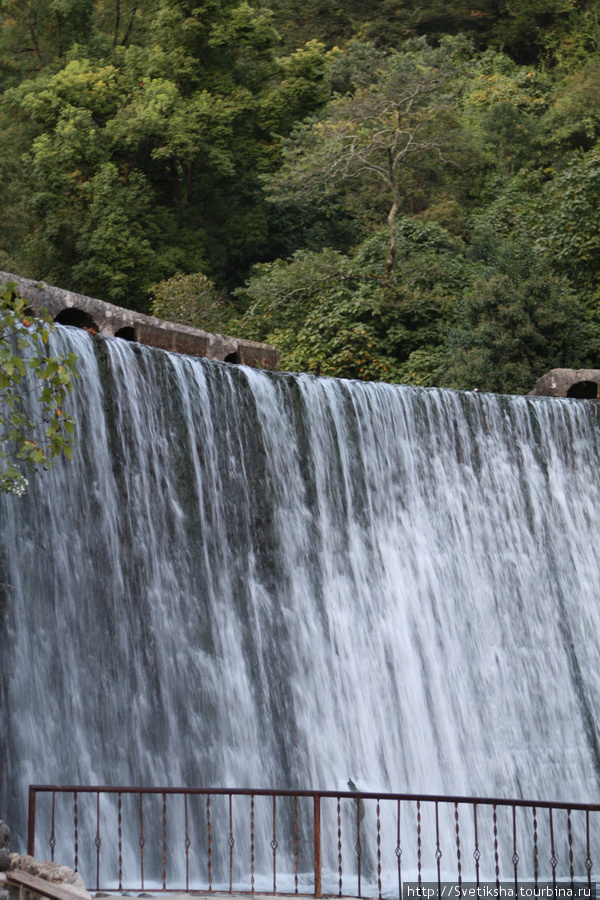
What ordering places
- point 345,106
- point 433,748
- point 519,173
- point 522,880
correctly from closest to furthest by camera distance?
point 522,880
point 433,748
point 345,106
point 519,173

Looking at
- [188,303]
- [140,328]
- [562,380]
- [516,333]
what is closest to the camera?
[140,328]

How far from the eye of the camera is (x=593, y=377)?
1762 centimetres

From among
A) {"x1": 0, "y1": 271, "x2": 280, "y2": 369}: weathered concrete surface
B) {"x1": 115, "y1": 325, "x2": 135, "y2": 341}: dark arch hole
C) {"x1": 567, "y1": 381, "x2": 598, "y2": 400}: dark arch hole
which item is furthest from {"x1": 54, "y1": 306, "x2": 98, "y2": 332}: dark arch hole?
{"x1": 567, "y1": 381, "x2": 598, "y2": 400}: dark arch hole

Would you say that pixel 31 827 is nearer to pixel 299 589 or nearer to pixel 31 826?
pixel 31 826

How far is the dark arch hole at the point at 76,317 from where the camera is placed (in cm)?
1357

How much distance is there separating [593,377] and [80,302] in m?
9.19

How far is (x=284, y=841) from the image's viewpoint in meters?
10.3

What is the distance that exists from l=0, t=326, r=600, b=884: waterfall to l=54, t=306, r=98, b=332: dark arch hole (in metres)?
2.56

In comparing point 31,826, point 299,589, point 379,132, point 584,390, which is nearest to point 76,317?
point 299,589

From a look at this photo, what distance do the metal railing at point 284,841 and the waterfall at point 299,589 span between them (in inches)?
11.4

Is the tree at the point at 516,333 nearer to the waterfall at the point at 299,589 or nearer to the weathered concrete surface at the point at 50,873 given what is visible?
the waterfall at the point at 299,589

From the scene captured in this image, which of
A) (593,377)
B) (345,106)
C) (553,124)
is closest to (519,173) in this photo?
(553,124)

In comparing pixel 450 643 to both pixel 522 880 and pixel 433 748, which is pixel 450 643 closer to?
pixel 433 748

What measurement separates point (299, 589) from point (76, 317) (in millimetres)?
5002
